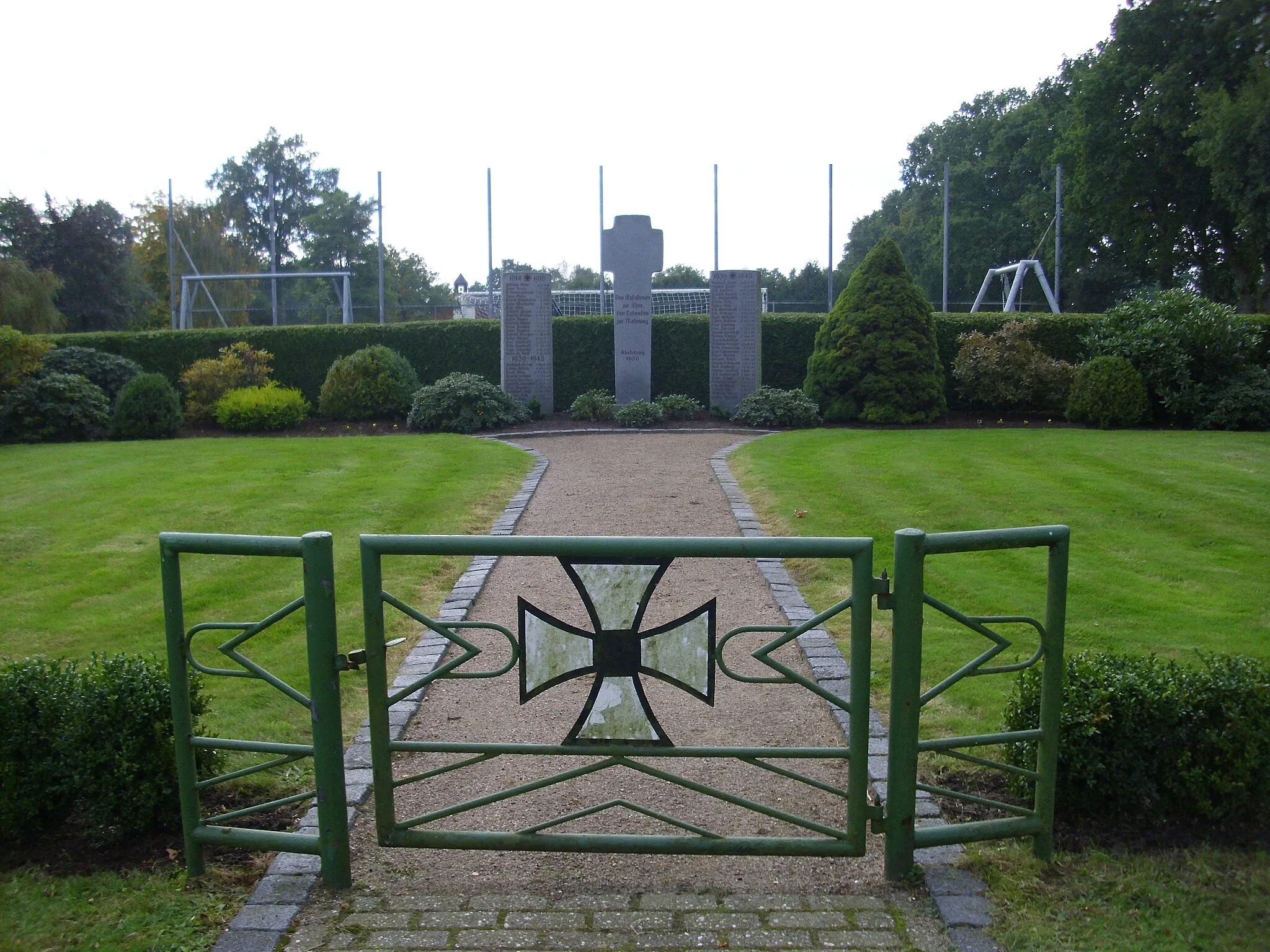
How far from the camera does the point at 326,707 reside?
325 cm

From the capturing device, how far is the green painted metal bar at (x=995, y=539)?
124 inches

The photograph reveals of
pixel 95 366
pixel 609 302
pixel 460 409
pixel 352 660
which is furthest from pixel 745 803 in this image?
pixel 609 302

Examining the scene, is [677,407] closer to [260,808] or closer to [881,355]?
[881,355]

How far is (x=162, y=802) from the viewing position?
3.75m

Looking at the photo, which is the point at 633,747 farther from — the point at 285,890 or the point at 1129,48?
the point at 1129,48

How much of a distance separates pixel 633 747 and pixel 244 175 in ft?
222

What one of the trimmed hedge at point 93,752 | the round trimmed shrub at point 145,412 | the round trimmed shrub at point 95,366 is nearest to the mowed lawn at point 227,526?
the trimmed hedge at point 93,752

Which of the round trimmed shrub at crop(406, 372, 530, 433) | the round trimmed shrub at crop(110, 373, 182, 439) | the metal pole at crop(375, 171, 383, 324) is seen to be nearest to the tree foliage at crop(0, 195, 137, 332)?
the metal pole at crop(375, 171, 383, 324)

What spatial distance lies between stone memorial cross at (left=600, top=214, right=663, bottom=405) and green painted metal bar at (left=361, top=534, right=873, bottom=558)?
15.1 metres

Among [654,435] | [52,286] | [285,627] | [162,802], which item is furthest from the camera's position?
[52,286]

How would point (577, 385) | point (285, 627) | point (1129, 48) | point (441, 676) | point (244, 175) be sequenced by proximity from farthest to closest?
point (244, 175), point (1129, 48), point (577, 385), point (285, 627), point (441, 676)

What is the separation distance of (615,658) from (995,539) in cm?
126

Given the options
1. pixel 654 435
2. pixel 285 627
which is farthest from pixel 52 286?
pixel 285 627

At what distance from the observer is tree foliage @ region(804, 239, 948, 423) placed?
54.1 feet
